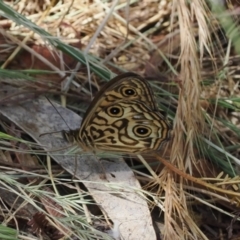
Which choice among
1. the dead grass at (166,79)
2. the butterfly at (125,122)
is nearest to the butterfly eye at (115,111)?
the butterfly at (125,122)

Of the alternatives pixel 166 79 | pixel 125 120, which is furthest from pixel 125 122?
pixel 166 79

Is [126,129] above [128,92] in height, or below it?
below

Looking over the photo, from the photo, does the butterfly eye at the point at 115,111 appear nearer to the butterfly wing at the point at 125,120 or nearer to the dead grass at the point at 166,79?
the butterfly wing at the point at 125,120

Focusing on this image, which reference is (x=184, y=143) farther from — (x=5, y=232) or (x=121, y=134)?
(x=5, y=232)

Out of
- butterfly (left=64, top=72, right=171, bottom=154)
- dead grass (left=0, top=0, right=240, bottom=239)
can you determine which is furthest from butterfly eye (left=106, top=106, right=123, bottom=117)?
dead grass (left=0, top=0, right=240, bottom=239)

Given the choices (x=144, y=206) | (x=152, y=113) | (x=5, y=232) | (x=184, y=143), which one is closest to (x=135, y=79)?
(x=152, y=113)

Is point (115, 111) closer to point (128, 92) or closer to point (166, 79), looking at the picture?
point (128, 92)

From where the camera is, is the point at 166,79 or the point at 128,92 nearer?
the point at 128,92
